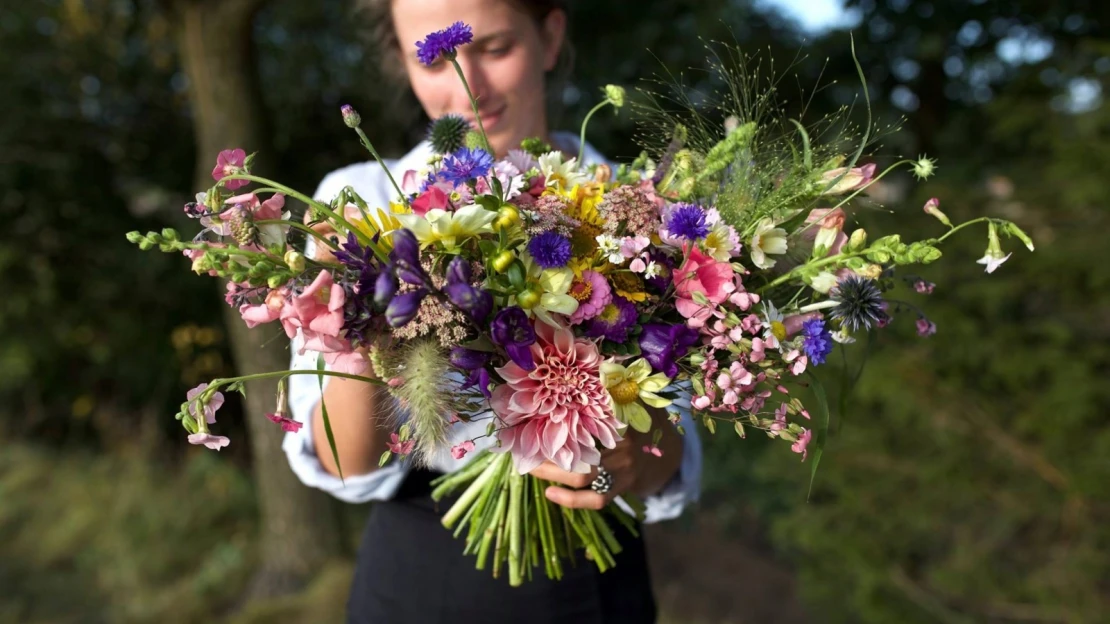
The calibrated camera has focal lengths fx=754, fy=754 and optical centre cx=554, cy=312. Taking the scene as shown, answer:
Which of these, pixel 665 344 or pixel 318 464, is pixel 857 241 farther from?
pixel 318 464

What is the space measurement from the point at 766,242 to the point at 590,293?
0.84 ft

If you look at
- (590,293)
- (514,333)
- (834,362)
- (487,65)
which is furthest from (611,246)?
(834,362)

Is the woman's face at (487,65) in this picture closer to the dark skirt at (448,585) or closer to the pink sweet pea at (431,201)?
the pink sweet pea at (431,201)

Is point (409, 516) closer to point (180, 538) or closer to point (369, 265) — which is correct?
point (369, 265)

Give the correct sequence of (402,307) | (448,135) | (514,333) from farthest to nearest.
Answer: (448,135) → (514,333) → (402,307)

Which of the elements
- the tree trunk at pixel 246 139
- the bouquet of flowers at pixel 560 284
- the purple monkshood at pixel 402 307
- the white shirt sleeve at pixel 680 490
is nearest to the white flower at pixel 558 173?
the bouquet of flowers at pixel 560 284

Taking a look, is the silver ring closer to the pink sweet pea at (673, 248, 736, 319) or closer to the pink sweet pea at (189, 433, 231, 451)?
the pink sweet pea at (673, 248, 736, 319)

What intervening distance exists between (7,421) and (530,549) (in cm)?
525

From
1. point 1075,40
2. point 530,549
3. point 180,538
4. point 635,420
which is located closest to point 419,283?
point 635,420

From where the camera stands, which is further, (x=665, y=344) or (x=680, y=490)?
(x=680, y=490)

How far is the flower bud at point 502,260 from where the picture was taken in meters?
0.89

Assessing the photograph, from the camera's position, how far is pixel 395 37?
1566 mm

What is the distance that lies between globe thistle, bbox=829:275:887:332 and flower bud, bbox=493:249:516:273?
43 cm

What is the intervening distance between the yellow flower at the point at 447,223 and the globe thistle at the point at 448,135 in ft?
1.03
